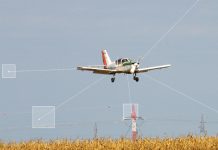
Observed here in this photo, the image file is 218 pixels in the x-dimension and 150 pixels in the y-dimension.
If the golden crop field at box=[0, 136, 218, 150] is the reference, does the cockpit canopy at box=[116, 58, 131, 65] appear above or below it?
above

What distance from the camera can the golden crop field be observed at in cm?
3225

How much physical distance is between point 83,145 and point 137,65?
29.9m

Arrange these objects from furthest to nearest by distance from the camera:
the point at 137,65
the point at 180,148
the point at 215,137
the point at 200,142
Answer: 1. the point at 137,65
2. the point at 215,137
3. the point at 200,142
4. the point at 180,148

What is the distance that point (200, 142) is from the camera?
112 ft

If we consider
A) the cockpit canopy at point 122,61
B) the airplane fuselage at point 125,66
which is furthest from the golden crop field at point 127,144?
the cockpit canopy at point 122,61

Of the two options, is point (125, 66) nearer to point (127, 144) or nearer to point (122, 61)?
point (122, 61)

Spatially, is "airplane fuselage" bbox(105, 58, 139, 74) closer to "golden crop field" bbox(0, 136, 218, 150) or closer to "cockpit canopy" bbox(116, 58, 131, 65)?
"cockpit canopy" bbox(116, 58, 131, 65)

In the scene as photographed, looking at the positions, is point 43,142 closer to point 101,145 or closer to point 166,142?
point 101,145

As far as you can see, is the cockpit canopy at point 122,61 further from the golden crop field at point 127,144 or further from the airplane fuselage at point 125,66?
the golden crop field at point 127,144

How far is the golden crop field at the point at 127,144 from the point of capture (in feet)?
106

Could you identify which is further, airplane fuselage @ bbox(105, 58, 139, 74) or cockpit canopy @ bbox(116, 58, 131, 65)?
cockpit canopy @ bbox(116, 58, 131, 65)

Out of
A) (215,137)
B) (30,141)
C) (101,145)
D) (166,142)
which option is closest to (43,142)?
(30,141)

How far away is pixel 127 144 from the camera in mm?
33406

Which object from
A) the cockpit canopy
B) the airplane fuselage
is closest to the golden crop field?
the airplane fuselage
